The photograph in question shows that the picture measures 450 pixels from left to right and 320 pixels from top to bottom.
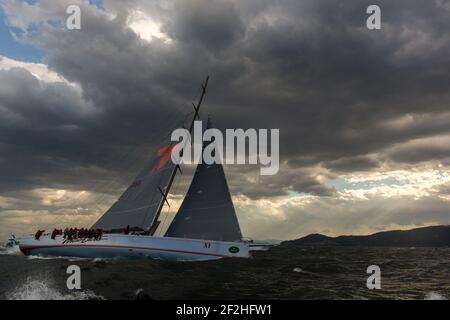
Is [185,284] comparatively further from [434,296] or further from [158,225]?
[158,225]

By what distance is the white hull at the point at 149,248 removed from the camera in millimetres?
33125

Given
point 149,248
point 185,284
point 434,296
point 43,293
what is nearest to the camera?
point 43,293

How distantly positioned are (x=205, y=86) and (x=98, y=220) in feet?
60.3

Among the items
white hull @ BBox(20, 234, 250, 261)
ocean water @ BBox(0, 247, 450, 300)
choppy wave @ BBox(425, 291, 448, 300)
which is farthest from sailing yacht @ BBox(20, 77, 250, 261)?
choppy wave @ BBox(425, 291, 448, 300)

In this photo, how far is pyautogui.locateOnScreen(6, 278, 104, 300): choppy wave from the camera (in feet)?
61.8

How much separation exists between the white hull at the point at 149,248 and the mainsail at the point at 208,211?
7.01 feet

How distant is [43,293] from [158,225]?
17.9 metres

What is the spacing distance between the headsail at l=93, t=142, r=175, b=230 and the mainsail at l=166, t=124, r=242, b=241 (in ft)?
8.29

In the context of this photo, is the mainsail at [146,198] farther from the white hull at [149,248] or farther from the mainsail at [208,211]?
the white hull at [149,248]

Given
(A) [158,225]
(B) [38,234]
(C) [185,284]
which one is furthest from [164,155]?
(C) [185,284]

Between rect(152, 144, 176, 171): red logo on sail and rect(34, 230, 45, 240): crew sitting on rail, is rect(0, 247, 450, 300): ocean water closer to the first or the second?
rect(34, 230, 45, 240): crew sitting on rail

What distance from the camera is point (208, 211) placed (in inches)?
1491
